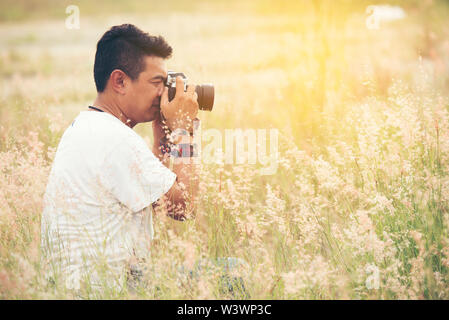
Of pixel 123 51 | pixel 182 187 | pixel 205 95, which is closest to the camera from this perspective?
pixel 182 187

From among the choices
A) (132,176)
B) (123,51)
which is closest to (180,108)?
(123,51)

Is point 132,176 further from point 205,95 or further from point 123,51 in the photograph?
point 205,95

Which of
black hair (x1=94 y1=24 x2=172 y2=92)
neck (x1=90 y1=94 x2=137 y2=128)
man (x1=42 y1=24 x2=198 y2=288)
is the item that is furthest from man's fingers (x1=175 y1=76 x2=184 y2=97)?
man (x1=42 y1=24 x2=198 y2=288)

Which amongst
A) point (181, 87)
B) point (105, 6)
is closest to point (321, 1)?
point (181, 87)

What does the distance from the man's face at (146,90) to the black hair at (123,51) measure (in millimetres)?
36

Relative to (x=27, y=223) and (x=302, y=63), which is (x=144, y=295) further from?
(x=302, y=63)

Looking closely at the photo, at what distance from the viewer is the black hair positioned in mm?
2266

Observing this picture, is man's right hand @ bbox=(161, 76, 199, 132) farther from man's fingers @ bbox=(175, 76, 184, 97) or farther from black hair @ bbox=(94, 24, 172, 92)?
black hair @ bbox=(94, 24, 172, 92)

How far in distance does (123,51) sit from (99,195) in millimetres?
761

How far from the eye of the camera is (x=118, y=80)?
226cm

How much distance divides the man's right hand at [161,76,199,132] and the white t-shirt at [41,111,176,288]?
0.36 m

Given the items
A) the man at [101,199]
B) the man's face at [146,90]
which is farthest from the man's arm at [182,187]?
the man's face at [146,90]

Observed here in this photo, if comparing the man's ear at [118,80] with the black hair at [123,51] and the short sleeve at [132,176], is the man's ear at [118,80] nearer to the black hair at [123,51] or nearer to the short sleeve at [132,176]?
the black hair at [123,51]
